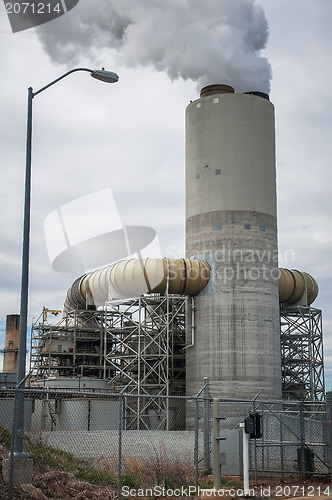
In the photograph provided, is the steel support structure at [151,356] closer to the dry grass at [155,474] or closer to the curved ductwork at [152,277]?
the curved ductwork at [152,277]

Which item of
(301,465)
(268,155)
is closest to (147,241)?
(268,155)

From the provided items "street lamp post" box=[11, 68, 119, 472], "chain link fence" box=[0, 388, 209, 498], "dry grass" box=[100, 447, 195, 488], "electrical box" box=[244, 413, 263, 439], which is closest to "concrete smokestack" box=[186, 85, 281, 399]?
"chain link fence" box=[0, 388, 209, 498]

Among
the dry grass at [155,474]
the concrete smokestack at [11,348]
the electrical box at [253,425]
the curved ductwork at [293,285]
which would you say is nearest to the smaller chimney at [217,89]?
the curved ductwork at [293,285]

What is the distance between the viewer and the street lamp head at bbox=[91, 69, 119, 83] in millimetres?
17734

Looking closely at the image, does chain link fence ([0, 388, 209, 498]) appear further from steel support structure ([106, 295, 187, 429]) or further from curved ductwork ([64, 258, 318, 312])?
curved ductwork ([64, 258, 318, 312])

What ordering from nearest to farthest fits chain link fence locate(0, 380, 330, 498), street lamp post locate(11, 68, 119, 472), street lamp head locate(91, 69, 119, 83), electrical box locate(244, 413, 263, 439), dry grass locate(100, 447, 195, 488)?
street lamp post locate(11, 68, 119, 472) → electrical box locate(244, 413, 263, 439) → chain link fence locate(0, 380, 330, 498) → dry grass locate(100, 447, 195, 488) → street lamp head locate(91, 69, 119, 83)

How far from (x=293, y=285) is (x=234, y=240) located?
8.18 metres

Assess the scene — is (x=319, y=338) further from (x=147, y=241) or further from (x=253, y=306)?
(x=147, y=241)

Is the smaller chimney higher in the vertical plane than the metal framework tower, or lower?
higher

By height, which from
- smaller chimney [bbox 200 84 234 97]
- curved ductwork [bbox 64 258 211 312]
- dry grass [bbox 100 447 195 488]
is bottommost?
dry grass [bbox 100 447 195 488]

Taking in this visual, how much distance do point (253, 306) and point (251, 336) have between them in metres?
2.02

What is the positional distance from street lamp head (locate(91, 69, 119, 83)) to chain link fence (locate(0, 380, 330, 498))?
815 centimetres

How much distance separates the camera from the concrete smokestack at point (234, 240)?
44594mm

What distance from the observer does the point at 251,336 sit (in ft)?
147
